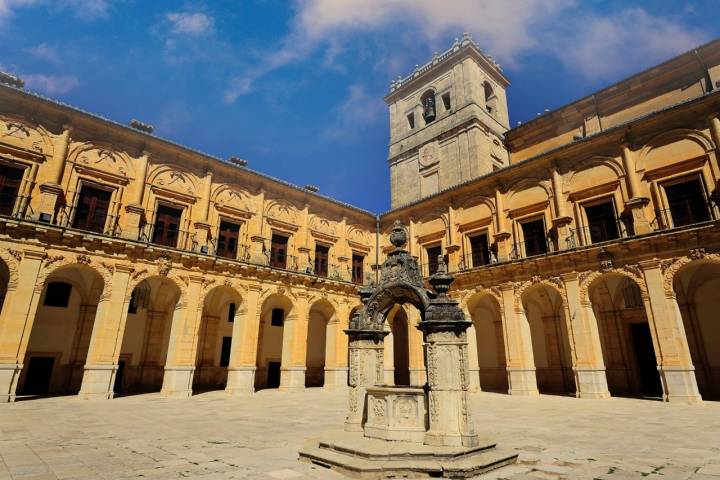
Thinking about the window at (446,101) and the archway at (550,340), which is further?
the window at (446,101)

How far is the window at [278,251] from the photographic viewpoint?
832 inches

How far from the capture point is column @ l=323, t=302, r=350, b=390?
68.8 feet

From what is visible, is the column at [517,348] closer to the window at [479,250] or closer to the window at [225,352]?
the window at [479,250]

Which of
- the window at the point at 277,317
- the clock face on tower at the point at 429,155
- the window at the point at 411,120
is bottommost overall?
the window at the point at 277,317

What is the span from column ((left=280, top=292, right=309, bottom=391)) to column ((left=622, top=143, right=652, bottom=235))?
14836 mm

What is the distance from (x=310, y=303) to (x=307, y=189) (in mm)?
6551

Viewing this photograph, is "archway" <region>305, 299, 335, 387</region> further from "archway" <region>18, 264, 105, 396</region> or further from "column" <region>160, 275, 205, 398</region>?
"archway" <region>18, 264, 105, 396</region>

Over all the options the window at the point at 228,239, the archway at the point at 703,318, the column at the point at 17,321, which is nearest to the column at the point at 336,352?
the window at the point at 228,239

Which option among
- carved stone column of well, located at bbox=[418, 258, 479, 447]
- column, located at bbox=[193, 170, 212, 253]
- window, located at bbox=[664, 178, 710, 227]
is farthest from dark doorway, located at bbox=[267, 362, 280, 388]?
window, located at bbox=[664, 178, 710, 227]

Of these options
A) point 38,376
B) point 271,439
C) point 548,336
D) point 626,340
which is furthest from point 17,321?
point 626,340

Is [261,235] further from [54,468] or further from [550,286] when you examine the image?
[54,468]

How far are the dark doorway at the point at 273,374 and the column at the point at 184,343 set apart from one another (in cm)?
597

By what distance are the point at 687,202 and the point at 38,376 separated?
25663 millimetres

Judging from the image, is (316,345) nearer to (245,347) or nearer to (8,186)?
(245,347)
